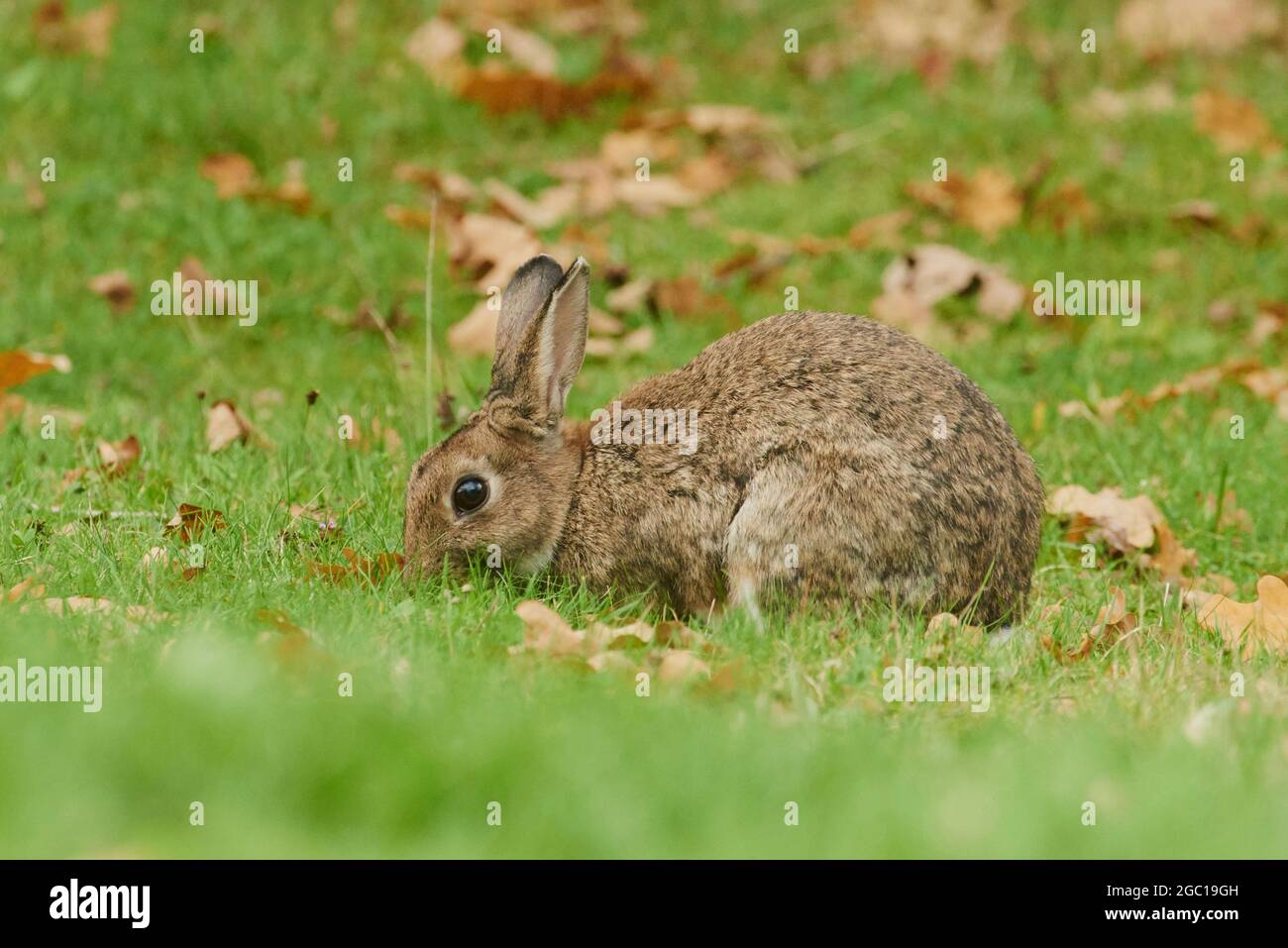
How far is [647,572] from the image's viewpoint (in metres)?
6.20

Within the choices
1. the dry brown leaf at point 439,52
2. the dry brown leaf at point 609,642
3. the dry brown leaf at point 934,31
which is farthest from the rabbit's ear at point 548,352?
the dry brown leaf at point 934,31

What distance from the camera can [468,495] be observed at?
6.11 m

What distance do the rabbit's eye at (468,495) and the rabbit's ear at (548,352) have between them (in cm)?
34

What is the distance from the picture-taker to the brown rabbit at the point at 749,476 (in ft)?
19.2

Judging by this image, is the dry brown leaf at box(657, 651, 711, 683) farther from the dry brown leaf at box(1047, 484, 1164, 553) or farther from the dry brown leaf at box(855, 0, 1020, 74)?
the dry brown leaf at box(855, 0, 1020, 74)

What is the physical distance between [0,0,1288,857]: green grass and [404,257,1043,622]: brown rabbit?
0.24m

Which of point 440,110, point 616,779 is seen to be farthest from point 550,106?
point 616,779

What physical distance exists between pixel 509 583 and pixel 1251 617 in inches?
99.5

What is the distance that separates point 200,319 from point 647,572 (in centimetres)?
425

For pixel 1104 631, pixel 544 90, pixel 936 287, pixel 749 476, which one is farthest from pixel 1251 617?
pixel 544 90

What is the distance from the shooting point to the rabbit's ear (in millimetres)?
6148

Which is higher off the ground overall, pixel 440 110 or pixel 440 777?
pixel 440 110

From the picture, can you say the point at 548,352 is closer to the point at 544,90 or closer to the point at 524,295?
the point at 524,295

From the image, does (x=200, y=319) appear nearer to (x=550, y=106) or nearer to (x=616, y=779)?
(x=550, y=106)
